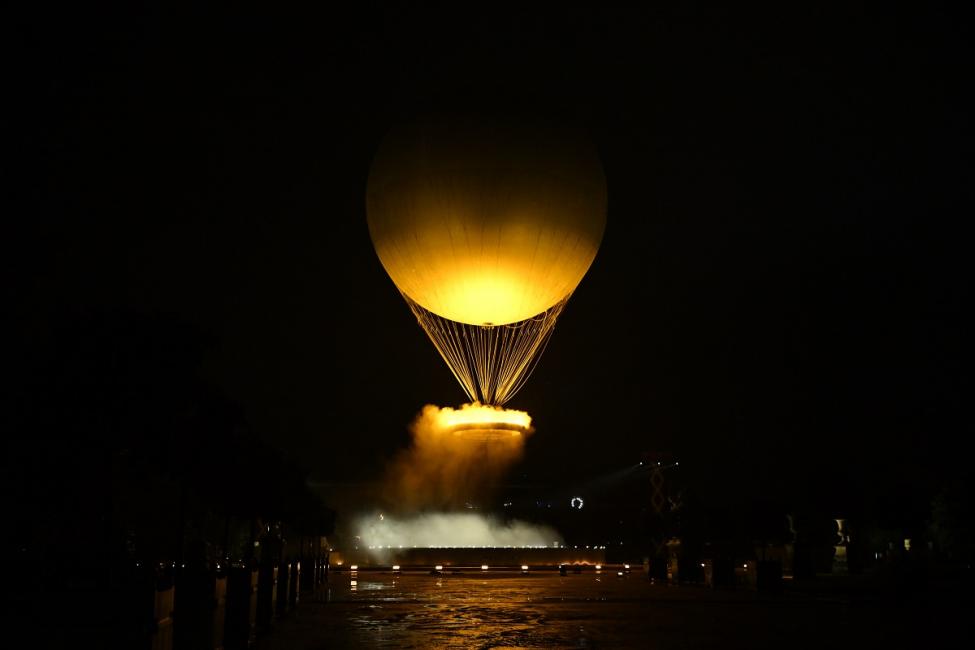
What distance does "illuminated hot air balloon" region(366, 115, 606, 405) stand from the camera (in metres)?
33.9

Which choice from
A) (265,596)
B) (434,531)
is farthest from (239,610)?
(434,531)

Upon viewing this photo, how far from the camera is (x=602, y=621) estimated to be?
2184cm

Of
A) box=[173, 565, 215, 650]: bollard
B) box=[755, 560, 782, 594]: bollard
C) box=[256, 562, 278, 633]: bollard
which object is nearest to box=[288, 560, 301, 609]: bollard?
box=[173, 565, 215, 650]: bollard

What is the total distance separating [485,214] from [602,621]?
16111 millimetres

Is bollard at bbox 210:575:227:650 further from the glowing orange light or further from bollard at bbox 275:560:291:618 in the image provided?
the glowing orange light

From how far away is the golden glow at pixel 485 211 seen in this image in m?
33.9

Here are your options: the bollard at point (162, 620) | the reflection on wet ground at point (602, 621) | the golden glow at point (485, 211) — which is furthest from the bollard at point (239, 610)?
the golden glow at point (485, 211)

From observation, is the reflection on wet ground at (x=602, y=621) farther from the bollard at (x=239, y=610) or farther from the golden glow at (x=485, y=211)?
the golden glow at (x=485, y=211)

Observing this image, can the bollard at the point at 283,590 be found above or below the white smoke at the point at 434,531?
below

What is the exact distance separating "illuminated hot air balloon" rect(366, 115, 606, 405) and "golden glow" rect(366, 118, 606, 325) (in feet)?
0.11

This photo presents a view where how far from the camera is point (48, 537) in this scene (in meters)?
38.2

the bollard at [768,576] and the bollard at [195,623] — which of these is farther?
the bollard at [768,576]

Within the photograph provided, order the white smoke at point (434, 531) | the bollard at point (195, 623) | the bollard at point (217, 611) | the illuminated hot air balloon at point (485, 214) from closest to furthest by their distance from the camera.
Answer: the bollard at point (217, 611), the bollard at point (195, 623), the illuminated hot air balloon at point (485, 214), the white smoke at point (434, 531)

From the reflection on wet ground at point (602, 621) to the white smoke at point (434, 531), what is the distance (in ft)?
304
